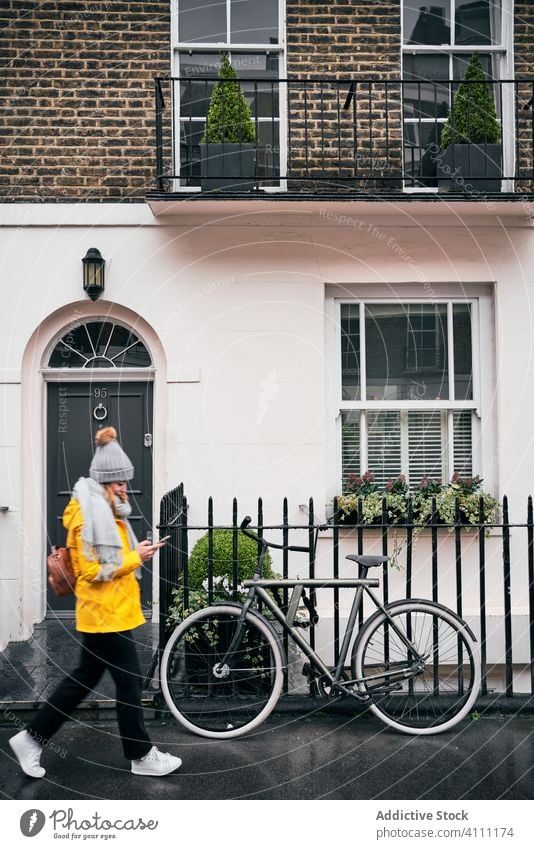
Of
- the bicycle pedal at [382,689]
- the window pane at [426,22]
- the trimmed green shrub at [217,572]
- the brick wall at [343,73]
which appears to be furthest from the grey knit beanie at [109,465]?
the window pane at [426,22]

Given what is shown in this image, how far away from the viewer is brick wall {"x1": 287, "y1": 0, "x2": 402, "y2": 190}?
25.1ft

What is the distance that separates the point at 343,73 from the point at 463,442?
12.6 ft

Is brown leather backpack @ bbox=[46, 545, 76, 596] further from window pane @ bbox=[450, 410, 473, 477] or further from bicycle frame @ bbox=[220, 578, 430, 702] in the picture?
window pane @ bbox=[450, 410, 473, 477]

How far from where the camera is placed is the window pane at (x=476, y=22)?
794cm

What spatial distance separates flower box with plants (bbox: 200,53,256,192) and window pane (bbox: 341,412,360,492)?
8.02 feet

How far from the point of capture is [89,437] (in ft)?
25.6

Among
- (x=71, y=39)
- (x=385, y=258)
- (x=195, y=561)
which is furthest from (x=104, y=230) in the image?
(x=195, y=561)

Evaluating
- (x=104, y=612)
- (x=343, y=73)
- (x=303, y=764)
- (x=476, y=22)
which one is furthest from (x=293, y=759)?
(x=476, y=22)

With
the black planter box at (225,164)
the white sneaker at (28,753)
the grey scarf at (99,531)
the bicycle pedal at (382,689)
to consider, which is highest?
the black planter box at (225,164)

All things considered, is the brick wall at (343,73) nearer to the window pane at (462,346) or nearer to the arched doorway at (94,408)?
the window pane at (462,346)

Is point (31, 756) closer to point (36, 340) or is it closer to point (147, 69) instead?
point (36, 340)

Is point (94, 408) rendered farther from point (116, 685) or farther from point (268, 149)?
point (116, 685)

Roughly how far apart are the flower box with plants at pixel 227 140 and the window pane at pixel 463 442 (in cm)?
310

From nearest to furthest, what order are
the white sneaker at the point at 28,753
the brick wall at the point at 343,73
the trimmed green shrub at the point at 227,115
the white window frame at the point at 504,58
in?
1. the white sneaker at the point at 28,753
2. the trimmed green shrub at the point at 227,115
3. the brick wall at the point at 343,73
4. the white window frame at the point at 504,58
